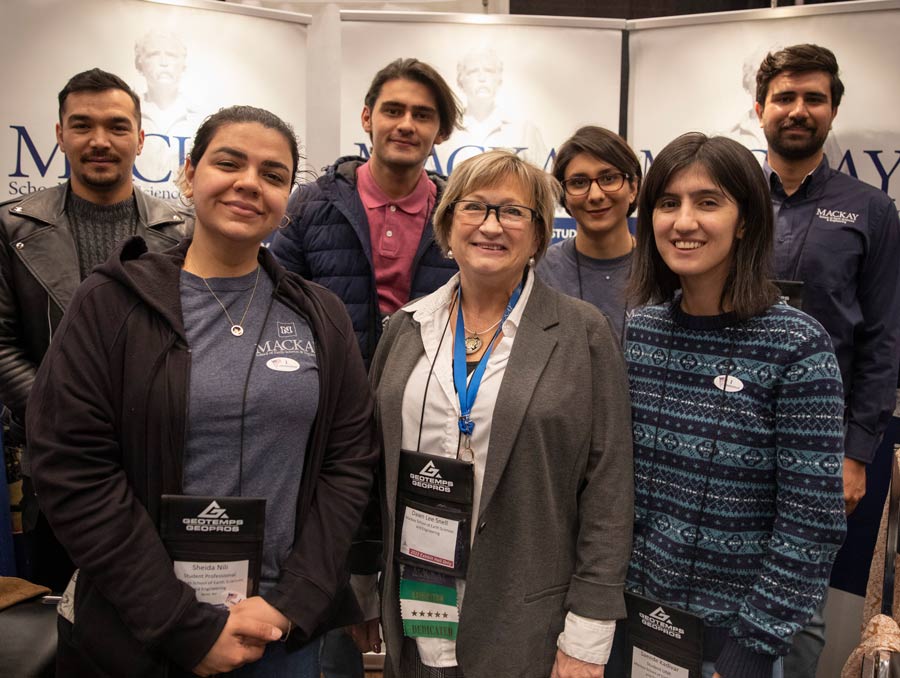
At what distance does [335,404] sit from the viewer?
1.64m

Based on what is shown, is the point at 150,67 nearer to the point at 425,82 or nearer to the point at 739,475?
the point at 425,82

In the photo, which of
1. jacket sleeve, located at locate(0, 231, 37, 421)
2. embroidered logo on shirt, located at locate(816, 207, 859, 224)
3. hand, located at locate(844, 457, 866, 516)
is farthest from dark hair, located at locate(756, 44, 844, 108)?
jacket sleeve, located at locate(0, 231, 37, 421)

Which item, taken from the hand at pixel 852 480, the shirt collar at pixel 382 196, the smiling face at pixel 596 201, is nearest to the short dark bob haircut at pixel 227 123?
the shirt collar at pixel 382 196

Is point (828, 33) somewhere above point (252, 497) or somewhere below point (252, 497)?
above

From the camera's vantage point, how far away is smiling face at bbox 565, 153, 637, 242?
99.7 inches

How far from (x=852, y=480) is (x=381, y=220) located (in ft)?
5.99

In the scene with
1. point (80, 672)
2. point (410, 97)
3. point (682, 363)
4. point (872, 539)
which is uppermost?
point (410, 97)

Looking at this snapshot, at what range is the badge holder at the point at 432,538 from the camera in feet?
5.45

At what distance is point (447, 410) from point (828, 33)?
9.47 feet

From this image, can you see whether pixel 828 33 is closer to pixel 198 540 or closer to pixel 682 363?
pixel 682 363

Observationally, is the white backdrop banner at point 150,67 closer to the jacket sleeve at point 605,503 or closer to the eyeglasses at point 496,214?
the eyeglasses at point 496,214

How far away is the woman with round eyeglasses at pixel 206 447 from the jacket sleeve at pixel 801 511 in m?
0.85

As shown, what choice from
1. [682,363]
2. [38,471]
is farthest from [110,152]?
[682,363]

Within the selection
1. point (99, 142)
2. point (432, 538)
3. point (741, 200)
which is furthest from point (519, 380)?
point (99, 142)
